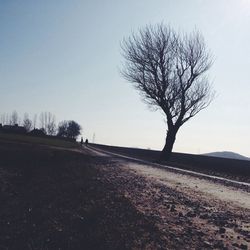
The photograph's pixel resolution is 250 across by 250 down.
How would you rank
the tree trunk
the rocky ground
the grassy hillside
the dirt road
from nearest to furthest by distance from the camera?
→ the dirt road → the rocky ground → the grassy hillside → the tree trunk

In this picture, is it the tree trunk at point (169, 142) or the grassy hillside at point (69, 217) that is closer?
the grassy hillside at point (69, 217)

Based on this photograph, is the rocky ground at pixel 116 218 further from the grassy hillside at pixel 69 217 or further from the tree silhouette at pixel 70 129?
the tree silhouette at pixel 70 129

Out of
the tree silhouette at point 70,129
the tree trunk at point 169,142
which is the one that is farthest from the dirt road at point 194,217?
the tree silhouette at point 70,129

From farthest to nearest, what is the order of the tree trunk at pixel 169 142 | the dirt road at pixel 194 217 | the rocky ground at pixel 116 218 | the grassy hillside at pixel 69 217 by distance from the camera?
the tree trunk at pixel 169 142 → the grassy hillside at pixel 69 217 → the rocky ground at pixel 116 218 → the dirt road at pixel 194 217

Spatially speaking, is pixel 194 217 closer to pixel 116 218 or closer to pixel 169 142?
pixel 116 218

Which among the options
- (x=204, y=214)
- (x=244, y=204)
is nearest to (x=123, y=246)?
(x=204, y=214)

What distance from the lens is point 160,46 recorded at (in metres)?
45.5

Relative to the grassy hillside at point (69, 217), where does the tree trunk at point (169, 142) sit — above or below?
above

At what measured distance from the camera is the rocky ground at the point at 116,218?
7.22 meters

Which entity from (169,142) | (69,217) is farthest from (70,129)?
(69,217)

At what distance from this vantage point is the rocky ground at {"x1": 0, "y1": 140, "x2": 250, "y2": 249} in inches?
284

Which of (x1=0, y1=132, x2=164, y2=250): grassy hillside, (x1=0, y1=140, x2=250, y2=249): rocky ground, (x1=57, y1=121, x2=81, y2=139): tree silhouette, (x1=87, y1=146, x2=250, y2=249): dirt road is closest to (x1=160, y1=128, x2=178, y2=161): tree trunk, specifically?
(x1=0, y1=132, x2=164, y2=250): grassy hillside

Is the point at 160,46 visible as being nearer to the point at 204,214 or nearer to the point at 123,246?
the point at 204,214

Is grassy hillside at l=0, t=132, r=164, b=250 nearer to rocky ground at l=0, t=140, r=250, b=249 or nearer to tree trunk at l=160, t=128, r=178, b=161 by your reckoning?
rocky ground at l=0, t=140, r=250, b=249
